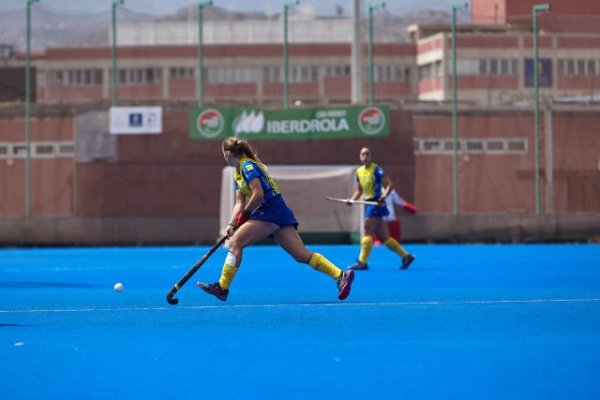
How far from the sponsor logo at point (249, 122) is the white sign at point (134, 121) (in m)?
1.92

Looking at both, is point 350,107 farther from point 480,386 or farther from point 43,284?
point 480,386

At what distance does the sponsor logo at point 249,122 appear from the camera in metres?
33.7

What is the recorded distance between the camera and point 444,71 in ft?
236

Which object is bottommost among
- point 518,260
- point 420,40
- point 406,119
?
point 518,260

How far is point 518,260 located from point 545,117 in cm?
1212

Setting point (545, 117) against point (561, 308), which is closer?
point (561, 308)

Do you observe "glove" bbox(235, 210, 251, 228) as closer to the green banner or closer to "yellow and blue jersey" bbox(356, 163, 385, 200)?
"yellow and blue jersey" bbox(356, 163, 385, 200)

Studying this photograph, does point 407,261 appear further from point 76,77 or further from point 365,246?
point 76,77

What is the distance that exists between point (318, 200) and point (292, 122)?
8.06ft

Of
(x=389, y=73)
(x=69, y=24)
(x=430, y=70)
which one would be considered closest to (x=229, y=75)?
(x=389, y=73)

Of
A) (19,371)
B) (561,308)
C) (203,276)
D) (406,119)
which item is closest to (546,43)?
(406,119)

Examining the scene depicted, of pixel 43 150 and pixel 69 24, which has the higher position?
pixel 69 24

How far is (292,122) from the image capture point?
3397 cm

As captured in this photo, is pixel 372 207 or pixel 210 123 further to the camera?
pixel 210 123
